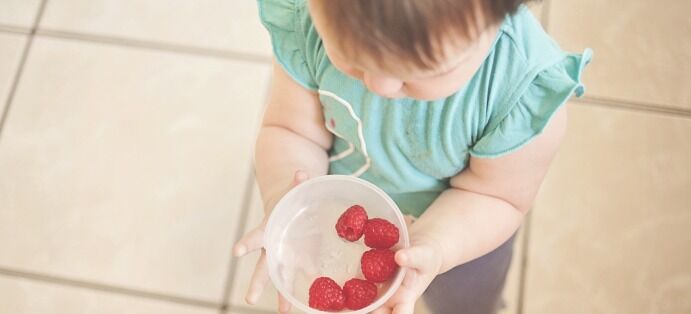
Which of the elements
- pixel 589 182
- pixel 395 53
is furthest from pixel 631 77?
pixel 395 53

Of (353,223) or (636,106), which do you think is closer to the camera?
(353,223)

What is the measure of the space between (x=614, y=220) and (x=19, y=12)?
1001mm

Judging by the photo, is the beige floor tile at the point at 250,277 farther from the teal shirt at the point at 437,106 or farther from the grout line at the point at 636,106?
the grout line at the point at 636,106

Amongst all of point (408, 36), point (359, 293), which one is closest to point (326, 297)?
point (359, 293)

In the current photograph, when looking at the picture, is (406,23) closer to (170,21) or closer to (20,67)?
(170,21)

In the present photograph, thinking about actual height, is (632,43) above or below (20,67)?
below

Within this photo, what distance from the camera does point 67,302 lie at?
3.27 ft

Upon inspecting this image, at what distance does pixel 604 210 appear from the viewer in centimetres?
99

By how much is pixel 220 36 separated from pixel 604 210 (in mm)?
649

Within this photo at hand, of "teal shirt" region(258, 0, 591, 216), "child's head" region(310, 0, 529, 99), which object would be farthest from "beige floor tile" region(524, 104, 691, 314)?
"child's head" region(310, 0, 529, 99)

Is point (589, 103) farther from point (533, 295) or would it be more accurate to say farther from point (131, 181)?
point (131, 181)

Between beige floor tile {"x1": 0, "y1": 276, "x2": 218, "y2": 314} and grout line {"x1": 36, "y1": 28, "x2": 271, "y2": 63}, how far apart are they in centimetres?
40

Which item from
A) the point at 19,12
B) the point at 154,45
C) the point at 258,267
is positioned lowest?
the point at 258,267

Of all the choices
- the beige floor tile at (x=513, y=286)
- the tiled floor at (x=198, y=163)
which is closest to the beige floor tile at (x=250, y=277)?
the tiled floor at (x=198, y=163)
